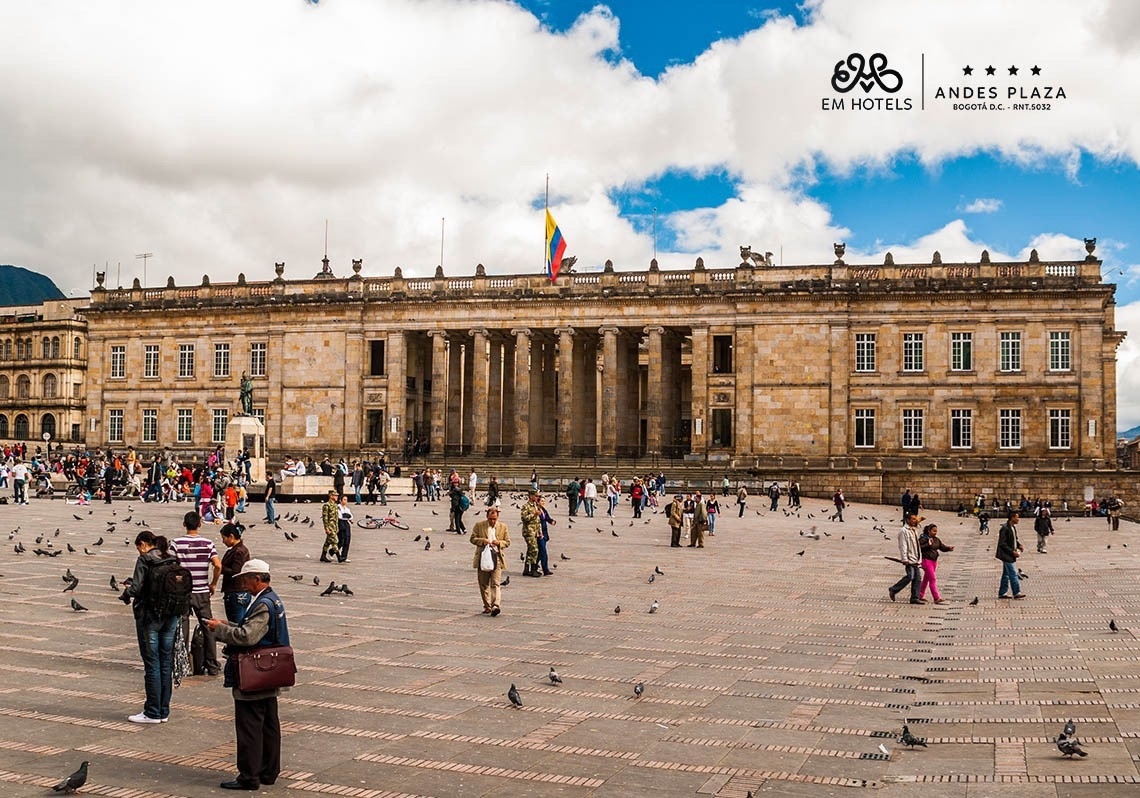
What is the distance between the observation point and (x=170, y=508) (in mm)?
40812

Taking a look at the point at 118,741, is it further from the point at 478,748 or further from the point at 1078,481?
the point at 1078,481

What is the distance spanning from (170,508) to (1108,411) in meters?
46.4

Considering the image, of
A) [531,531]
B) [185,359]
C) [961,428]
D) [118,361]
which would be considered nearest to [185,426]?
[185,359]

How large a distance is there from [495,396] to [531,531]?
46.8 metres

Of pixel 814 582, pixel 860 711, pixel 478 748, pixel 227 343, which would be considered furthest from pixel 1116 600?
pixel 227 343

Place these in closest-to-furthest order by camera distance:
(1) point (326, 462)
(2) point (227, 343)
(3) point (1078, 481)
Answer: (3) point (1078, 481), (1) point (326, 462), (2) point (227, 343)

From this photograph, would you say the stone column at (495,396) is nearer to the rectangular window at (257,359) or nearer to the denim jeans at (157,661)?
the rectangular window at (257,359)

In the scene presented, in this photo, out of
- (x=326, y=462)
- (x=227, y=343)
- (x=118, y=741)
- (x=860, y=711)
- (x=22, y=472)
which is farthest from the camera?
(x=227, y=343)

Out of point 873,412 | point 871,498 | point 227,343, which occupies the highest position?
point 227,343

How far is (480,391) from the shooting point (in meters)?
65.7

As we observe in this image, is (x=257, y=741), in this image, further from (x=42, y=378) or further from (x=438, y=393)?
(x=42, y=378)

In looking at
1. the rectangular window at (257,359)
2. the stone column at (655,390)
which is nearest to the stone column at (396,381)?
the rectangular window at (257,359)

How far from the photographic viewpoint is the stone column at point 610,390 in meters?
62.3

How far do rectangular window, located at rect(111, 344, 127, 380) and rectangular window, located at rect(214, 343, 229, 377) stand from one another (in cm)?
652
